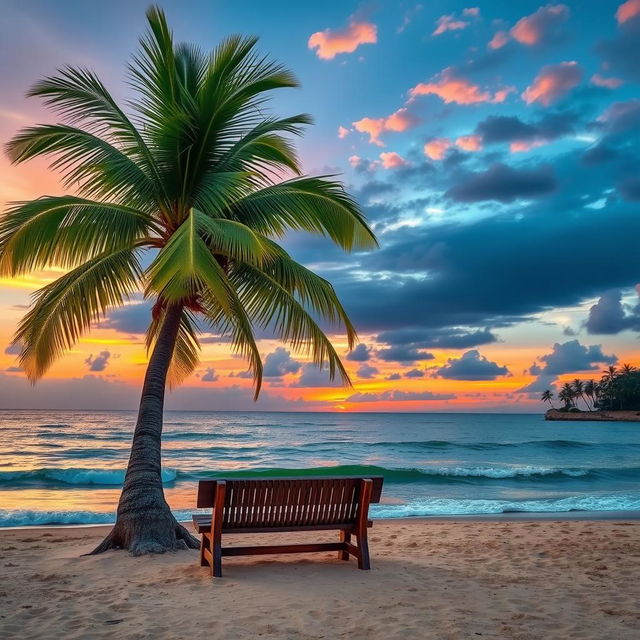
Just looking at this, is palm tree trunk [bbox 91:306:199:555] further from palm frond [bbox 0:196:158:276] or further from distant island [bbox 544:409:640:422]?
distant island [bbox 544:409:640:422]

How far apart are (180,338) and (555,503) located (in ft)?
39.4

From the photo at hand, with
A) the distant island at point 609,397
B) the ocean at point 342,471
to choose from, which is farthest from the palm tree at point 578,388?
the ocean at point 342,471

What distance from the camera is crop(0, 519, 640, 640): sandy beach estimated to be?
16.0 ft

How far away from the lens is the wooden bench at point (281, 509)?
654 centimetres

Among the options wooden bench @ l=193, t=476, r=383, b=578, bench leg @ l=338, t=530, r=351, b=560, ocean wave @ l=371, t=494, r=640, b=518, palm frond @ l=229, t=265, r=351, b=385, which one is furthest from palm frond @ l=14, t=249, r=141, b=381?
ocean wave @ l=371, t=494, r=640, b=518

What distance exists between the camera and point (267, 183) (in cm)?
993

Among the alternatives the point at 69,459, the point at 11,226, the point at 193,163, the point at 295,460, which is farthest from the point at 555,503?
the point at 69,459

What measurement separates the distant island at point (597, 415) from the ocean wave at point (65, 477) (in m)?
105

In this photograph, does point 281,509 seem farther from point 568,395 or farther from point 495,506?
point 568,395

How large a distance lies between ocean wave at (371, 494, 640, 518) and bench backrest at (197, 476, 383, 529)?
26.9 feet

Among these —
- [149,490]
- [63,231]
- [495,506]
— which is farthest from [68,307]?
[495,506]

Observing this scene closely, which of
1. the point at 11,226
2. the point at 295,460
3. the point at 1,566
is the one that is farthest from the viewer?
the point at 295,460

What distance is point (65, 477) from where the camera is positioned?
2259 cm

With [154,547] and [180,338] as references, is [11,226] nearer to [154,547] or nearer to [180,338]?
[180,338]
